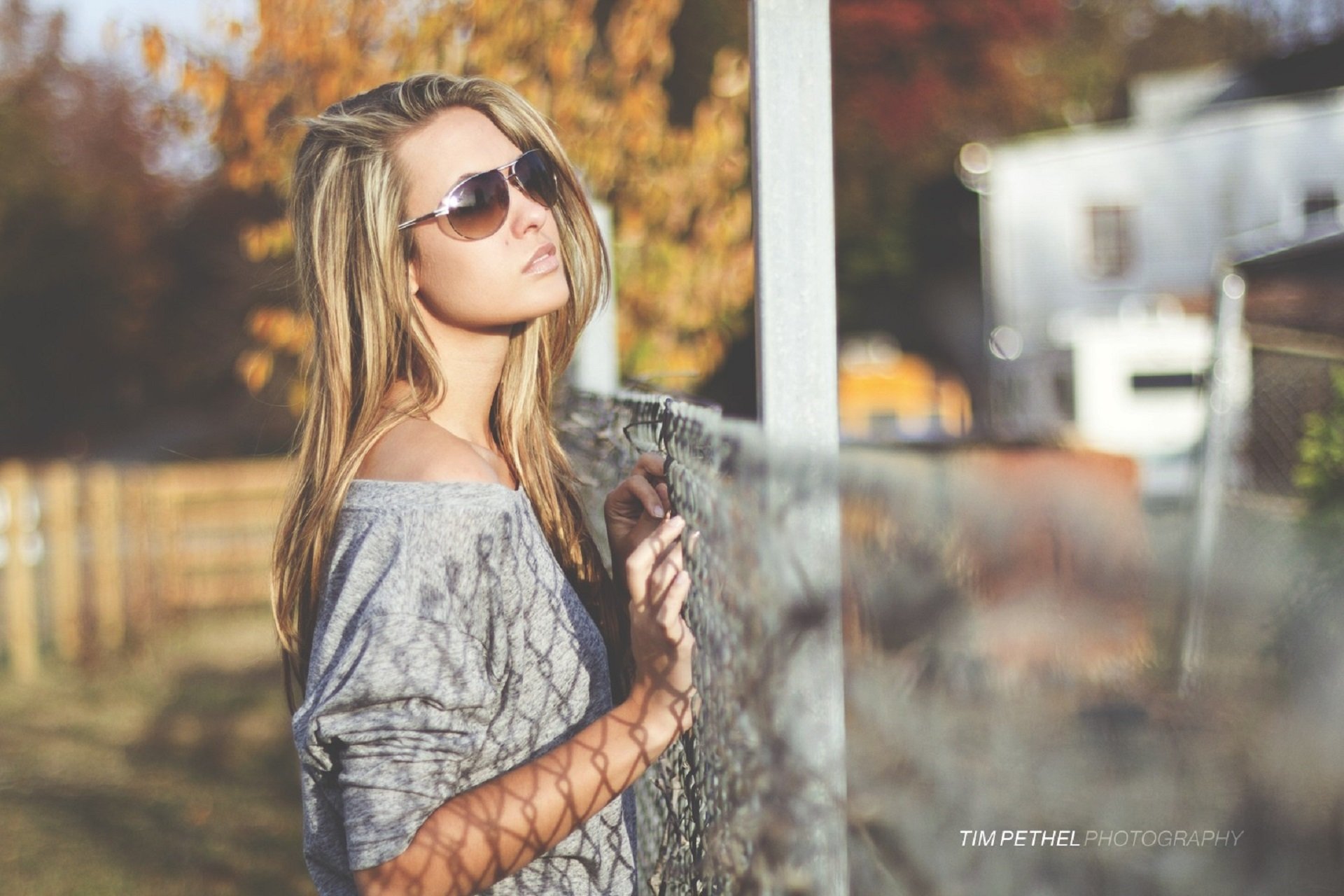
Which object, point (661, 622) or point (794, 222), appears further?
point (794, 222)

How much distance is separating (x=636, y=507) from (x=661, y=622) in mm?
344

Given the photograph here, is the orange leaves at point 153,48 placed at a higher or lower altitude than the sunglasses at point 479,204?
higher

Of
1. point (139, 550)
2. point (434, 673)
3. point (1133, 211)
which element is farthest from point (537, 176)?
point (1133, 211)

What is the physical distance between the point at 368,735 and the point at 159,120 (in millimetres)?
7365

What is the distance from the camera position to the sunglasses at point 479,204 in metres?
1.72

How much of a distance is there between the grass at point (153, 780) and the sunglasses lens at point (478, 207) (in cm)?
403

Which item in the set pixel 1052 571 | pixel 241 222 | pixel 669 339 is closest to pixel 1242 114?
pixel 241 222

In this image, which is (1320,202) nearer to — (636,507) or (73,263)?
Result: (73,263)

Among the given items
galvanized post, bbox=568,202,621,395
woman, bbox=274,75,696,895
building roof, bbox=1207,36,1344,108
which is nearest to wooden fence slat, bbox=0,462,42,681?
galvanized post, bbox=568,202,621,395

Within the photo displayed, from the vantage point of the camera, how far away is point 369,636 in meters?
1.38

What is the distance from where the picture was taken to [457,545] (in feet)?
4.78

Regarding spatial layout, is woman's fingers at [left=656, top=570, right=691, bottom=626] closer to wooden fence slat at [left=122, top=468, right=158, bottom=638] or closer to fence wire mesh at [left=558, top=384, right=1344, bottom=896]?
fence wire mesh at [left=558, top=384, right=1344, bottom=896]

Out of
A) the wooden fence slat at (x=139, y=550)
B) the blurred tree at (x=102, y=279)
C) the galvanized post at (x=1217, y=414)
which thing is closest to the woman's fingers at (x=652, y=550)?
the galvanized post at (x=1217, y=414)

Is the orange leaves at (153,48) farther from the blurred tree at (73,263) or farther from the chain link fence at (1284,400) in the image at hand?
the blurred tree at (73,263)
